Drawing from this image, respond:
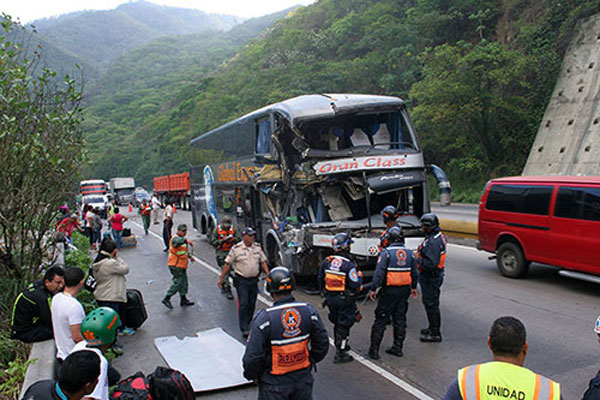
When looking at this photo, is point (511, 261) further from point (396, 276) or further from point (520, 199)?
point (396, 276)

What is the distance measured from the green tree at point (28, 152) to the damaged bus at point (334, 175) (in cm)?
410

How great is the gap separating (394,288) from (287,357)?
2.76 meters

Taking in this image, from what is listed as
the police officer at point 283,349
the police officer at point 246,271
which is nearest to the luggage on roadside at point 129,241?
the police officer at point 246,271

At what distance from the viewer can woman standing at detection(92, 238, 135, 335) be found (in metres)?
7.03

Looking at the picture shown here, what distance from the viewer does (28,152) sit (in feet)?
23.2

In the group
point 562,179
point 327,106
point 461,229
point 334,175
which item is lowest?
point 461,229

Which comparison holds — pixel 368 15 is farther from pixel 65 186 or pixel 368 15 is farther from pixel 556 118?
pixel 65 186

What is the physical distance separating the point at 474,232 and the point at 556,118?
17126mm

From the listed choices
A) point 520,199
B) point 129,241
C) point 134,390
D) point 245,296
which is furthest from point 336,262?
point 129,241

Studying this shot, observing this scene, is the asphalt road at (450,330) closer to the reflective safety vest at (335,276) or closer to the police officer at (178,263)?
the police officer at (178,263)

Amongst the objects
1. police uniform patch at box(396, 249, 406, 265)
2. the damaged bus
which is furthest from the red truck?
police uniform patch at box(396, 249, 406, 265)

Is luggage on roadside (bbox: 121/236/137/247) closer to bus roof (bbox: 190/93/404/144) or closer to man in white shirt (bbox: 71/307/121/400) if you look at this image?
bus roof (bbox: 190/93/404/144)

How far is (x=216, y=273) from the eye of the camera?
12.5 m

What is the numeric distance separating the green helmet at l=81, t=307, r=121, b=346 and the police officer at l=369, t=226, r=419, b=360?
3.31 m
